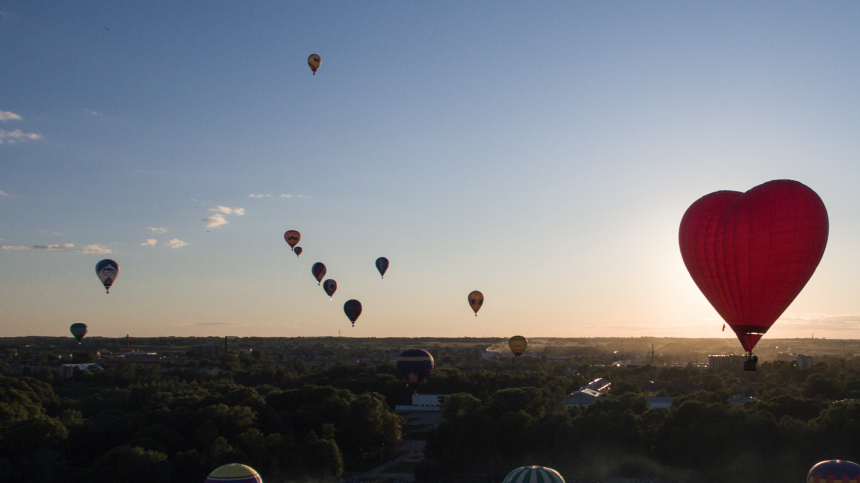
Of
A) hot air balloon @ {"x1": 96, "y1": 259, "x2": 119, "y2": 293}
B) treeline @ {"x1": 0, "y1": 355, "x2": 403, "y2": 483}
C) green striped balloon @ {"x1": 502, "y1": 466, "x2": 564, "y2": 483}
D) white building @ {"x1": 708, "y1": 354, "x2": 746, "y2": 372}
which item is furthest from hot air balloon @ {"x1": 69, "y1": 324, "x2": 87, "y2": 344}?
white building @ {"x1": 708, "y1": 354, "x2": 746, "y2": 372}

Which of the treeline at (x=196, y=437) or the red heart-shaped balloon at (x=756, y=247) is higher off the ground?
the red heart-shaped balloon at (x=756, y=247)

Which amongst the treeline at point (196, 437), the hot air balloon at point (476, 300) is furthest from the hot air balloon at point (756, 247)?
the hot air balloon at point (476, 300)

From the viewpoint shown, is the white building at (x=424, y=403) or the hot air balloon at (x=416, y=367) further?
the white building at (x=424, y=403)

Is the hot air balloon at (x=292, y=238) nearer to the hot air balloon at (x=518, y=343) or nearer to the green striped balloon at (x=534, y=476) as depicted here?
the hot air balloon at (x=518, y=343)

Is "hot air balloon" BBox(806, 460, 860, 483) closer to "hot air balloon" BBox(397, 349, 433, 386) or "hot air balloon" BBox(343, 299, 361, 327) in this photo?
"hot air balloon" BBox(397, 349, 433, 386)

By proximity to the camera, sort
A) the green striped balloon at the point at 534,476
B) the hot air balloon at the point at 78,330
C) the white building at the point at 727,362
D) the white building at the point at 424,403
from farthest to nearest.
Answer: the white building at the point at 727,362 < the hot air balloon at the point at 78,330 < the white building at the point at 424,403 < the green striped balloon at the point at 534,476

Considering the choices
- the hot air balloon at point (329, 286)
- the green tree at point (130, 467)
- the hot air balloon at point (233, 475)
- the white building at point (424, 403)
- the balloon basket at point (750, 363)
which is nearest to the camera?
the balloon basket at point (750, 363)

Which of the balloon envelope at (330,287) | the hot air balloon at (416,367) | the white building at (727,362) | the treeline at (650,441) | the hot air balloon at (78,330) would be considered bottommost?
the treeline at (650,441)
